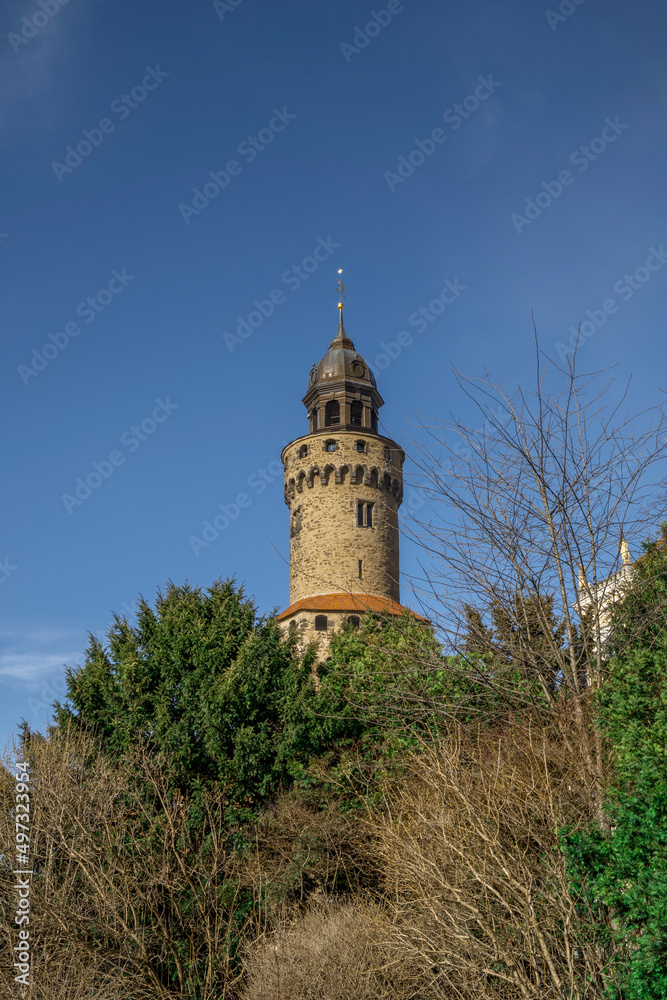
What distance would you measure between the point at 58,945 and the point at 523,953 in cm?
863

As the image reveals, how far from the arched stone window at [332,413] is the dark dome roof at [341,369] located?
1.19 m

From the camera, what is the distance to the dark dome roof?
42.9m

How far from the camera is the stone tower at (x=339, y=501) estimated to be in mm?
37125

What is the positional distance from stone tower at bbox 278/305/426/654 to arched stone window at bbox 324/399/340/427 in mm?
51

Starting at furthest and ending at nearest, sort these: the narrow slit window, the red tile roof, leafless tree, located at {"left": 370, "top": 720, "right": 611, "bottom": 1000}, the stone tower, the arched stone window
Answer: the arched stone window, the narrow slit window, the stone tower, the red tile roof, leafless tree, located at {"left": 370, "top": 720, "right": 611, "bottom": 1000}

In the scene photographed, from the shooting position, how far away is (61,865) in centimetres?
1525

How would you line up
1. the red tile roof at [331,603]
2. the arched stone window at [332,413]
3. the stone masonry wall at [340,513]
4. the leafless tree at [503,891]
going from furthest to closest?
the arched stone window at [332,413], the stone masonry wall at [340,513], the red tile roof at [331,603], the leafless tree at [503,891]

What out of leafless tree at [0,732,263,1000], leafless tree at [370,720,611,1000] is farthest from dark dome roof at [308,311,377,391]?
leafless tree at [370,720,611,1000]

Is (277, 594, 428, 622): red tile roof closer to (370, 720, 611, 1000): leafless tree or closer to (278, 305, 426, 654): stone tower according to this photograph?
(278, 305, 426, 654): stone tower

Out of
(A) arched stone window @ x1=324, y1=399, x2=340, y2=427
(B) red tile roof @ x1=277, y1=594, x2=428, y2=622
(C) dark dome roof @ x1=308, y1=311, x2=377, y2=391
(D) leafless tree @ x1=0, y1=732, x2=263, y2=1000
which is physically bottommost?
(D) leafless tree @ x1=0, y1=732, x2=263, y2=1000

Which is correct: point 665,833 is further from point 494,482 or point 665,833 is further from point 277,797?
point 277,797

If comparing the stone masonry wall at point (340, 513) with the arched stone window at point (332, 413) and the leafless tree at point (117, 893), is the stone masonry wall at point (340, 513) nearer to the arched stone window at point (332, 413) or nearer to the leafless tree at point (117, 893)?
the arched stone window at point (332, 413)
